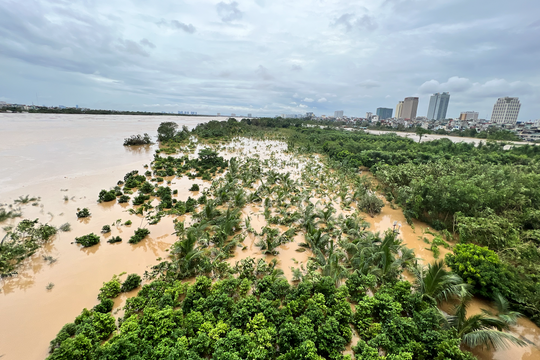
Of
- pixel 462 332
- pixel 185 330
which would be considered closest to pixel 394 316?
pixel 462 332

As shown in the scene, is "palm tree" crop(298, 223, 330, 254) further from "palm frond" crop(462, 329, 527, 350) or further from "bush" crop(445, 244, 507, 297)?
"palm frond" crop(462, 329, 527, 350)

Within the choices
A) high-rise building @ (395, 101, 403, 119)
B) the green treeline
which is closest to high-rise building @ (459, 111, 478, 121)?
high-rise building @ (395, 101, 403, 119)

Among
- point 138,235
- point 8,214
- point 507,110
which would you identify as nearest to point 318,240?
point 138,235

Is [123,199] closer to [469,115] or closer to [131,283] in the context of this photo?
[131,283]

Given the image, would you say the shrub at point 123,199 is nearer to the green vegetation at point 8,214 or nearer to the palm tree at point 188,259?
the green vegetation at point 8,214

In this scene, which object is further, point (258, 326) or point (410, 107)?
point (410, 107)

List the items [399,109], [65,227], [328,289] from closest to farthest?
1. [328,289]
2. [65,227]
3. [399,109]
